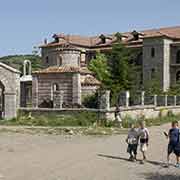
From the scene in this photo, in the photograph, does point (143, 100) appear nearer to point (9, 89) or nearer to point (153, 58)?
point (9, 89)

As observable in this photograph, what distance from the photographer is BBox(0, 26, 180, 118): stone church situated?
1305 inches

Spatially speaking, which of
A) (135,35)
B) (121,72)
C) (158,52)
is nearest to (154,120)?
(121,72)

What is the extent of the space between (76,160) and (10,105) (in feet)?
58.8

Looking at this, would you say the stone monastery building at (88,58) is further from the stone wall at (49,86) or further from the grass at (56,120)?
the grass at (56,120)

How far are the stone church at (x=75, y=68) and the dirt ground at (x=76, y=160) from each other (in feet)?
36.3

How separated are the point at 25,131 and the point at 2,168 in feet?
40.8

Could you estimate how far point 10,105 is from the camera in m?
31.7

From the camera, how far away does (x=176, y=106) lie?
39.9 metres

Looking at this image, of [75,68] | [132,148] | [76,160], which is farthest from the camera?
[75,68]

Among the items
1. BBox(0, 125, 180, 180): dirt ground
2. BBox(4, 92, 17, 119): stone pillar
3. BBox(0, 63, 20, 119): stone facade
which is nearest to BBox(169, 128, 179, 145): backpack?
BBox(0, 125, 180, 180): dirt ground

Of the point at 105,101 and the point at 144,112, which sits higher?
A: the point at 105,101

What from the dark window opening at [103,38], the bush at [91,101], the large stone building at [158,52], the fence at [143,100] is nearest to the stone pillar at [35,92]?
the bush at [91,101]

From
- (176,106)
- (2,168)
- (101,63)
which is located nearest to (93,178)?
(2,168)

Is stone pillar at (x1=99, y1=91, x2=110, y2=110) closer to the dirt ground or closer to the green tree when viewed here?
Result: the dirt ground
